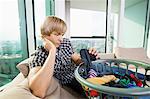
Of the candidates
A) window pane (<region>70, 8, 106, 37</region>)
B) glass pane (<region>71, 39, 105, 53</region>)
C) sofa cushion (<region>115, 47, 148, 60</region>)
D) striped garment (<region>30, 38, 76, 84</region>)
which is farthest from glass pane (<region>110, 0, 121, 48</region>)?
striped garment (<region>30, 38, 76, 84</region>)

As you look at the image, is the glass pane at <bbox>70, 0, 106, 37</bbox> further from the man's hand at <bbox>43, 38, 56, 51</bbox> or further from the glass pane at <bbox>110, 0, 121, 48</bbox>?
the man's hand at <bbox>43, 38, 56, 51</bbox>

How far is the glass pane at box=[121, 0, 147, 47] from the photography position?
4.20 metres

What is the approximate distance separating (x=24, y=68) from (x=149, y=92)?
1141 millimetres

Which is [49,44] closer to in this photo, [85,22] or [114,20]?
[114,20]

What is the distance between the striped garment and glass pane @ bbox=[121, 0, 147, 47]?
3097 mm

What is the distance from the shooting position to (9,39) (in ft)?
7.62

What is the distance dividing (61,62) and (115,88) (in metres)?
0.72

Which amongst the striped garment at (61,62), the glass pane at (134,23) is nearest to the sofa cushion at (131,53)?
the glass pane at (134,23)

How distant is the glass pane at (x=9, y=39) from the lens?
226 centimetres

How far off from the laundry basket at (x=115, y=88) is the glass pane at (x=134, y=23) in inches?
124

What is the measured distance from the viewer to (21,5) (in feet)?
7.95

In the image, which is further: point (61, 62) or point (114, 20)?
point (114, 20)

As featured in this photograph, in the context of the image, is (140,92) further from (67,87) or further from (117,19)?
(117,19)

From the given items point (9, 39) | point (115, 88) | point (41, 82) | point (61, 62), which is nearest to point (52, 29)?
point (61, 62)
